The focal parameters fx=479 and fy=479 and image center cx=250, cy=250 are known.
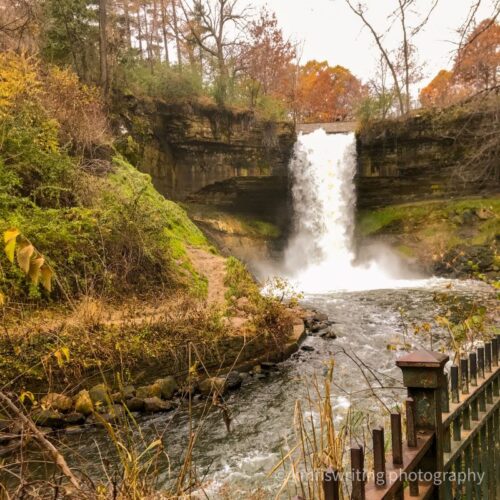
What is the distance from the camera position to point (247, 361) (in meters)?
8.71

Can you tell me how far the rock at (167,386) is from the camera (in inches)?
292

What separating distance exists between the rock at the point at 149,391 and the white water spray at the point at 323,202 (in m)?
14.6

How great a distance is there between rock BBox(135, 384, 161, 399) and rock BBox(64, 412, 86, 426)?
0.92 metres

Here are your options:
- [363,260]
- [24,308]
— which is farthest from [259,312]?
[363,260]

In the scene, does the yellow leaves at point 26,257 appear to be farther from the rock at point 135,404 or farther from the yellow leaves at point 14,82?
the yellow leaves at point 14,82

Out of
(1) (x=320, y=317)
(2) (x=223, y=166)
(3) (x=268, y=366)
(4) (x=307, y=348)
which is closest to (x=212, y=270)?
(1) (x=320, y=317)

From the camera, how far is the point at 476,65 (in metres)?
16.1

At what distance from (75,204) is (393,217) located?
16.3m

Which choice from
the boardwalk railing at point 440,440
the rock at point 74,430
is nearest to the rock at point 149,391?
the rock at point 74,430

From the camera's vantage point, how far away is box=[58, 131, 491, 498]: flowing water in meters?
5.61

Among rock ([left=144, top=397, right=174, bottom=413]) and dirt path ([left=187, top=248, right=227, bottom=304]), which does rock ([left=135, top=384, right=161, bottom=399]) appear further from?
dirt path ([left=187, top=248, right=227, bottom=304])

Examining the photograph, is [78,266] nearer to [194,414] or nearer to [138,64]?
[194,414]

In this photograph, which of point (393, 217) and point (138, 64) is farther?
point (393, 217)

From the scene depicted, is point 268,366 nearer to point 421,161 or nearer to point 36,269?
point 36,269
